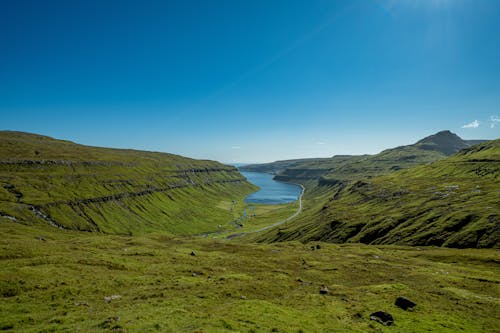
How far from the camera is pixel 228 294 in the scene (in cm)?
3844

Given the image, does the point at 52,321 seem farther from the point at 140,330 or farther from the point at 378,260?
the point at 378,260

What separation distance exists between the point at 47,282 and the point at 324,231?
125021mm

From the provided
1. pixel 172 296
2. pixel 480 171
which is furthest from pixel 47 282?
pixel 480 171

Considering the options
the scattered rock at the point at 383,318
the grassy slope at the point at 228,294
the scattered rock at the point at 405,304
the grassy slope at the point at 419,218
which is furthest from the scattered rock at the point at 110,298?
the grassy slope at the point at 419,218

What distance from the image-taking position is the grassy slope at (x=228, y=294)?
27359 mm

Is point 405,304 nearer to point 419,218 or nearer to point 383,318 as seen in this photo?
point 383,318

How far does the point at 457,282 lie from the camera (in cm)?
5031

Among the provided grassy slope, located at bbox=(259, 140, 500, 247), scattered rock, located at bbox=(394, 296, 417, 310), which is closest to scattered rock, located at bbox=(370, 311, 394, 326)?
scattered rock, located at bbox=(394, 296, 417, 310)

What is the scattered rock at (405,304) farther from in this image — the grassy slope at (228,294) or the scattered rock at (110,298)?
the scattered rock at (110,298)

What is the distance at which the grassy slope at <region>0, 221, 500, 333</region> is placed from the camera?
2736cm

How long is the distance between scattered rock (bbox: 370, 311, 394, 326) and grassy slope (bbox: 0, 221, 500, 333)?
0.89 metres

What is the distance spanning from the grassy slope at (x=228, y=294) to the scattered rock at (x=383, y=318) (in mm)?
894

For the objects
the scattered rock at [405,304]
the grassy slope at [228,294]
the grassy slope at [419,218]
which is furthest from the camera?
the grassy slope at [419,218]

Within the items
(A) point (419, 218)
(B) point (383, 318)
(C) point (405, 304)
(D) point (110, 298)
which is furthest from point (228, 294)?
(A) point (419, 218)
